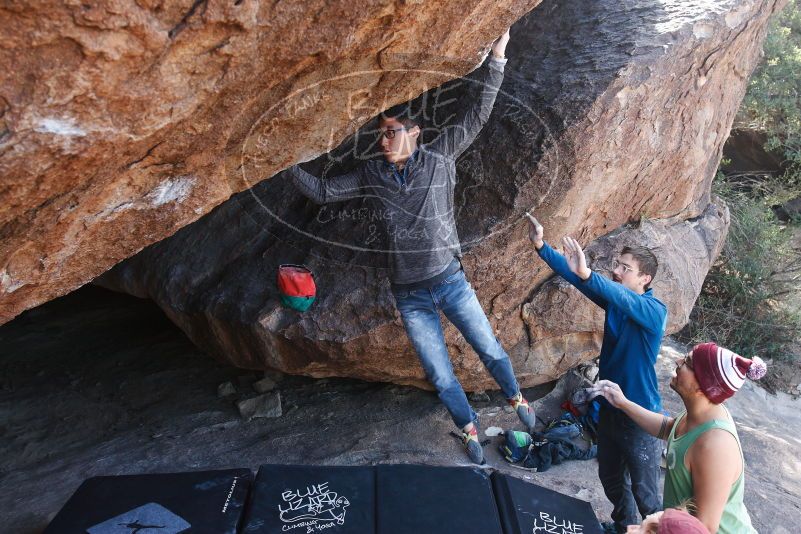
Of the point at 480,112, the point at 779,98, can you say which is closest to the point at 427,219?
the point at 480,112

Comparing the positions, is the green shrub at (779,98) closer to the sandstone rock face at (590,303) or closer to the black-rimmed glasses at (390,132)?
the sandstone rock face at (590,303)

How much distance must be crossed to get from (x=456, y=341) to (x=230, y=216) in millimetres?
1726

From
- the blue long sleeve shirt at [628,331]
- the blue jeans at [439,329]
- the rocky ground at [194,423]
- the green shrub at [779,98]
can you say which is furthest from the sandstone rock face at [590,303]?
the green shrub at [779,98]

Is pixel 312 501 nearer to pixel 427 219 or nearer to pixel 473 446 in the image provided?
pixel 473 446

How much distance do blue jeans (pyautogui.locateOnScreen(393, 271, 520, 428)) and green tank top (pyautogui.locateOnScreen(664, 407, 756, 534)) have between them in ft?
3.77

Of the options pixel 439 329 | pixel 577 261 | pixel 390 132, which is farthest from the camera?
pixel 439 329

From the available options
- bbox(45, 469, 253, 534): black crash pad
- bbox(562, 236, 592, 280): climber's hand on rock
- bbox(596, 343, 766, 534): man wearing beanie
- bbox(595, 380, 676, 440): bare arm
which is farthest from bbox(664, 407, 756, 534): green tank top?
bbox(45, 469, 253, 534): black crash pad

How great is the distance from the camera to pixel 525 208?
12.0 ft

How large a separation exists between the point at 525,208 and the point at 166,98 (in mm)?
2150

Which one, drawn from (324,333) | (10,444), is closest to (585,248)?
(324,333)

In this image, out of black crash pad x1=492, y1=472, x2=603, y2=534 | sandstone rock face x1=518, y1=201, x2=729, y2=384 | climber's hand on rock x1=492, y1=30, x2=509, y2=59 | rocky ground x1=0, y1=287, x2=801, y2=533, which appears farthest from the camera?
sandstone rock face x1=518, y1=201, x2=729, y2=384

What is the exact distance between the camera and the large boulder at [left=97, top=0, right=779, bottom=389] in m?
3.63

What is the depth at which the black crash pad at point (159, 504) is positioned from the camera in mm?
2357

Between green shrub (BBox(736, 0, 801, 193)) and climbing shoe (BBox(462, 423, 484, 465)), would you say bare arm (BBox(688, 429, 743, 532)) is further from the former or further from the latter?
green shrub (BBox(736, 0, 801, 193))
